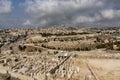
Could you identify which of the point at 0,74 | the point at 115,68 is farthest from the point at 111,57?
the point at 0,74

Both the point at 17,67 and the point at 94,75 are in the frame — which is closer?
the point at 94,75

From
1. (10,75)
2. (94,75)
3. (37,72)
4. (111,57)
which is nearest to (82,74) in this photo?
(94,75)

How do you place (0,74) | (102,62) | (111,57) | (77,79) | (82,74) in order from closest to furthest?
(77,79)
(82,74)
(0,74)
(102,62)
(111,57)

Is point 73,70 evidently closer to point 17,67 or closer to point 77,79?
point 77,79

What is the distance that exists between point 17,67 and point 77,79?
10.3 meters

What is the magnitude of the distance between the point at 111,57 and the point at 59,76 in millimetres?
15338

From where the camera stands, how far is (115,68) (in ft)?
106

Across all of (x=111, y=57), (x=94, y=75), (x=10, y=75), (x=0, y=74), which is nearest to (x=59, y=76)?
(x=94, y=75)

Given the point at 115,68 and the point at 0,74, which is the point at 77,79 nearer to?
the point at 115,68

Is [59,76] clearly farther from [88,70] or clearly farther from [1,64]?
[1,64]

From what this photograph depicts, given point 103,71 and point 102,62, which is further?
point 102,62

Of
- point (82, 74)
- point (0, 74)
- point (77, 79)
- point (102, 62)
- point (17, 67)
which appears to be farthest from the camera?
point (102, 62)

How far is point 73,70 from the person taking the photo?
30.7 meters

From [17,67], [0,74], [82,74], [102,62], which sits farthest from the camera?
[102,62]
